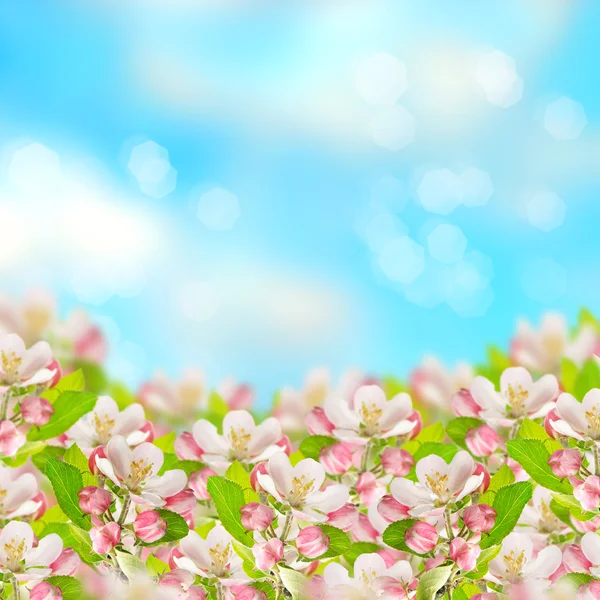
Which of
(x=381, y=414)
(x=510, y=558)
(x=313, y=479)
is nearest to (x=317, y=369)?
(x=381, y=414)

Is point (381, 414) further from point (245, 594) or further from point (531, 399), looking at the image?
point (245, 594)

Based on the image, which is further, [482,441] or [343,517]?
[482,441]

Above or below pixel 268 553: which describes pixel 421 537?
above

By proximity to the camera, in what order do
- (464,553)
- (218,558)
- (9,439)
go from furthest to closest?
(9,439)
(218,558)
(464,553)

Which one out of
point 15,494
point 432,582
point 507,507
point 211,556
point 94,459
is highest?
point 507,507

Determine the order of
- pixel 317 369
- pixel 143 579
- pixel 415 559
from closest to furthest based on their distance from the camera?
pixel 143 579, pixel 415 559, pixel 317 369

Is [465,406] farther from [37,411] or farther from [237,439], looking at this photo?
[37,411]

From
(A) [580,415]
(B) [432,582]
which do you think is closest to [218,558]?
(B) [432,582]
